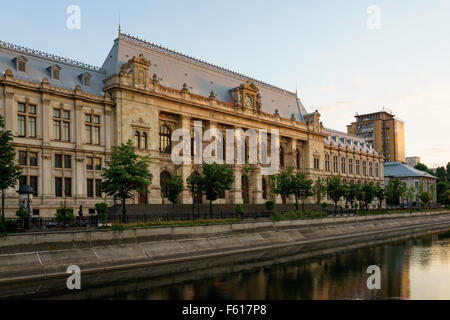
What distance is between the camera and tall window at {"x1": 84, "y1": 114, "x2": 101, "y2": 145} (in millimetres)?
55881

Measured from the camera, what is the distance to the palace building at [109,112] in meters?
50.4

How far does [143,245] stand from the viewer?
39312mm

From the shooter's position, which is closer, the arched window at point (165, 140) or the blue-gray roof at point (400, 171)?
the arched window at point (165, 140)

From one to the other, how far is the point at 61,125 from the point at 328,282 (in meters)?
37.0

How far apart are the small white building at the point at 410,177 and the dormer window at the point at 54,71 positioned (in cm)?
11126

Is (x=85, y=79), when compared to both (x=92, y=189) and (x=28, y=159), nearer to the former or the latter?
(x=28, y=159)

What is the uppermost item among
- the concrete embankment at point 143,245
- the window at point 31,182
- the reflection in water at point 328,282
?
the window at point 31,182

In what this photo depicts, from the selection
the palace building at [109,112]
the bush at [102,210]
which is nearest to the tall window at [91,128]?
the palace building at [109,112]

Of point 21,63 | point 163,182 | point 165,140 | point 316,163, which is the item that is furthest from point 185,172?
point 316,163

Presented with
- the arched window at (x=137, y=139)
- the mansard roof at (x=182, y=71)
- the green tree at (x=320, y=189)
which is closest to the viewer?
the arched window at (x=137, y=139)

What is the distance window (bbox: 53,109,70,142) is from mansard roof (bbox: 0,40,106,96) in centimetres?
369

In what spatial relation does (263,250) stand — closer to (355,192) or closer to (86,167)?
(86,167)

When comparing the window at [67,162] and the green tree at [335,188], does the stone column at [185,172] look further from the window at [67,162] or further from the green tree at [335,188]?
the green tree at [335,188]
